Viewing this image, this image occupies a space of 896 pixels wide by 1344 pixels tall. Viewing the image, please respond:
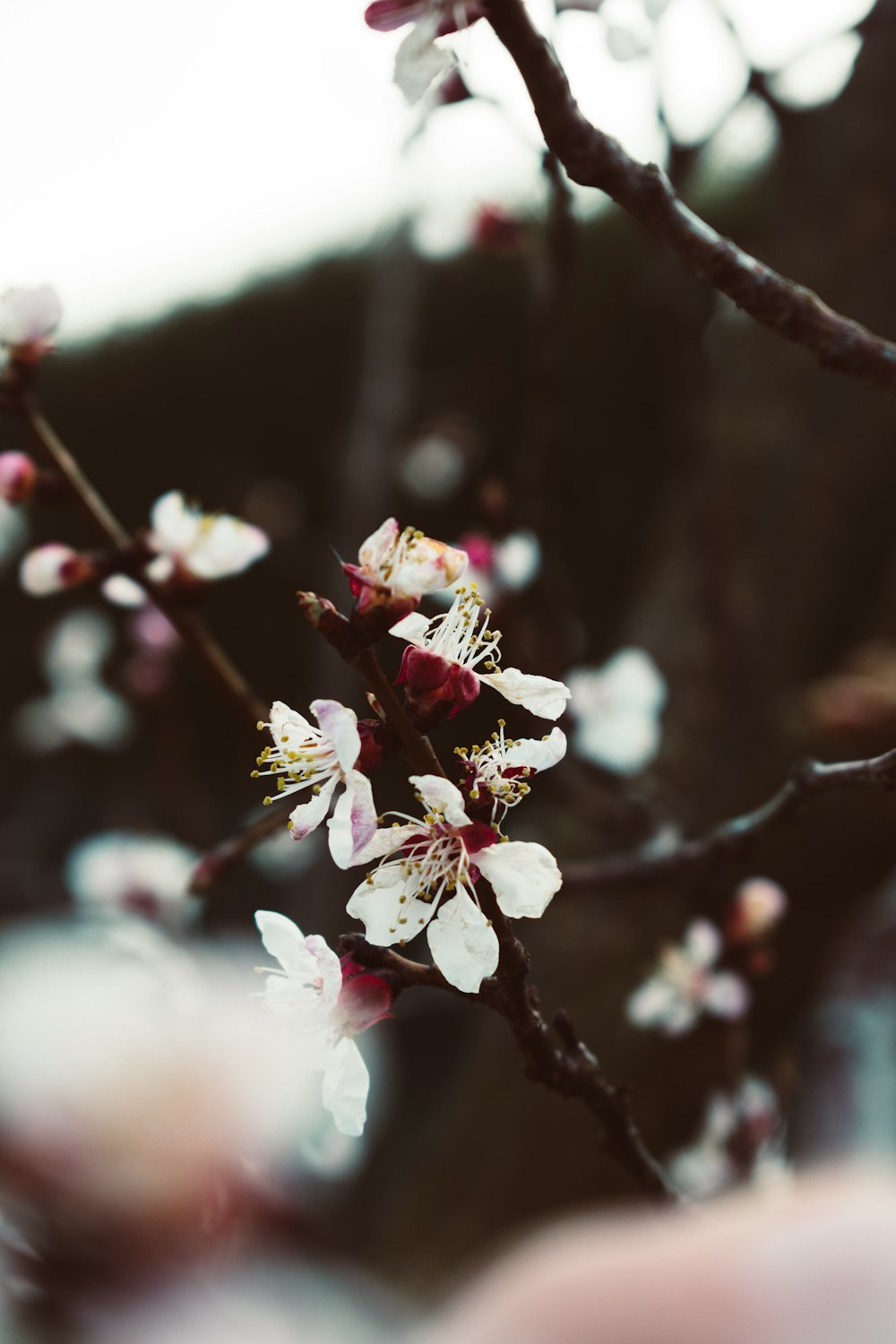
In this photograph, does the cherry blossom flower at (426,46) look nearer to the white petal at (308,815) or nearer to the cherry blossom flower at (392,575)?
the cherry blossom flower at (392,575)

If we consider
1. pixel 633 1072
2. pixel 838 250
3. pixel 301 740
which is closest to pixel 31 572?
pixel 301 740

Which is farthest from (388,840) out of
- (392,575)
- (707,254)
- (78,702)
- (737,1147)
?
(78,702)

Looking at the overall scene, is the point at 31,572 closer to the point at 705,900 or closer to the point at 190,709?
the point at 705,900

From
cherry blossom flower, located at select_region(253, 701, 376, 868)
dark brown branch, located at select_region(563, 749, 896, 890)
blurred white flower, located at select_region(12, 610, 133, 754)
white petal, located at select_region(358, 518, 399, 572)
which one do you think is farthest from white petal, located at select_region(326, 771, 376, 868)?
blurred white flower, located at select_region(12, 610, 133, 754)

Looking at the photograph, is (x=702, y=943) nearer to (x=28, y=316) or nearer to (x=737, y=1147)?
(x=737, y=1147)

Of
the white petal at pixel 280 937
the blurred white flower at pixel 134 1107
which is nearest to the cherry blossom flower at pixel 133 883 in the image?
the blurred white flower at pixel 134 1107

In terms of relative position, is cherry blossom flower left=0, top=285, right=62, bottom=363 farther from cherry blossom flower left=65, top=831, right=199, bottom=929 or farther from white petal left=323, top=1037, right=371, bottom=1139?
cherry blossom flower left=65, top=831, right=199, bottom=929
